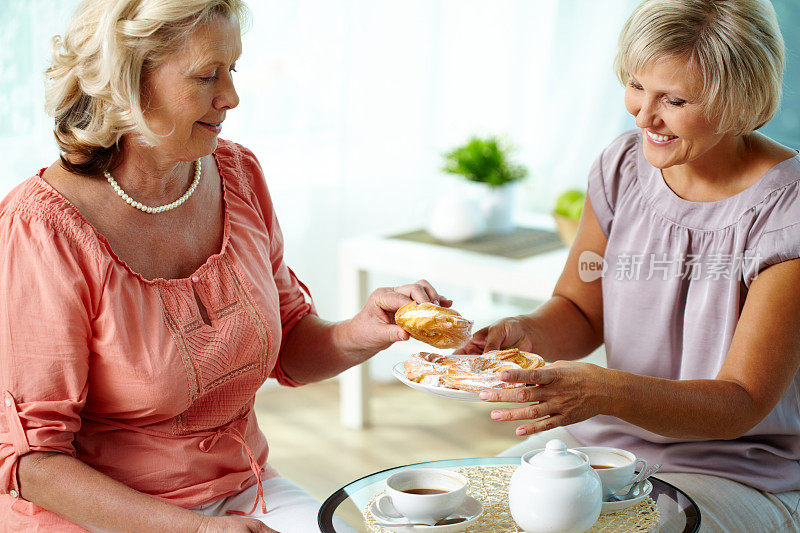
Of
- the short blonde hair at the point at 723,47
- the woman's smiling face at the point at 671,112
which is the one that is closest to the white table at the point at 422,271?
the woman's smiling face at the point at 671,112

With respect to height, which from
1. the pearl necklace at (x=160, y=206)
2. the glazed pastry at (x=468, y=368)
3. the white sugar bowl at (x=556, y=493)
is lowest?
the white sugar bowl at (x=556, y=493)

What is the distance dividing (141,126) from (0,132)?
173cm

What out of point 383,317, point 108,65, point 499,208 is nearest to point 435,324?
point 383,317

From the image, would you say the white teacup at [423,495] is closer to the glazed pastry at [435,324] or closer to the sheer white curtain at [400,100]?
the glazed pastry at [435,324]

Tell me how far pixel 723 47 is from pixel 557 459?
2.58ft

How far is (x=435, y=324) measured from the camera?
151cm

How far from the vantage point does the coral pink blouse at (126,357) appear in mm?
1337

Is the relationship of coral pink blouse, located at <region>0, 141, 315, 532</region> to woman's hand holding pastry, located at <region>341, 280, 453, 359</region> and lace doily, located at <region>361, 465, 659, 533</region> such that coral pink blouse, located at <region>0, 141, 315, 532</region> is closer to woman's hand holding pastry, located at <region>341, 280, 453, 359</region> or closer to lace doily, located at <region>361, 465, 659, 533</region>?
woman's hand holding pastry, located at <region>341, 280, 453, 359</region>

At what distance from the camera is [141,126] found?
1.42 m

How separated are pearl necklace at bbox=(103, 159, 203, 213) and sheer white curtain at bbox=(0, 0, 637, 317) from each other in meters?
1.78

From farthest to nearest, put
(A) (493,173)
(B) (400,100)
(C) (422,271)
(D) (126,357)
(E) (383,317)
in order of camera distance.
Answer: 1. (B) (400,100)
2. (A) (493,173)
3. (C) (422,271)
4. (E) (383,317)
5. (D) (126,357)

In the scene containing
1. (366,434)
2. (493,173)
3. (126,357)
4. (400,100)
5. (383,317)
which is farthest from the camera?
(400,100)

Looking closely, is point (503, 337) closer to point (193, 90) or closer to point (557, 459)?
point (557, 459)

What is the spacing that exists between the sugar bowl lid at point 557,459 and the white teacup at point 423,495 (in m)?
0.13
